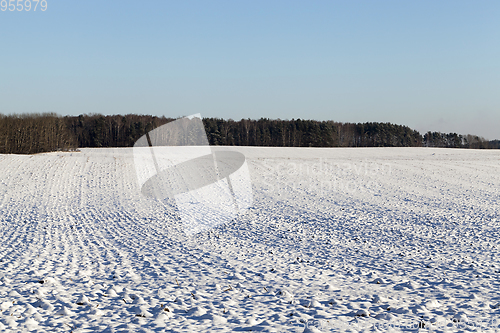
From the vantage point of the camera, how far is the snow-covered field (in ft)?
19.1

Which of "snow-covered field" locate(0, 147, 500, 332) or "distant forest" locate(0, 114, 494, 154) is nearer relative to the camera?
"snow-covered field" locate(0, 147, 500, 332)

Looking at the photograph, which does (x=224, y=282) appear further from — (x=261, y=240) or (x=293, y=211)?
(x=293, y=211)

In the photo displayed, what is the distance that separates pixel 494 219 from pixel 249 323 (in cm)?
1605

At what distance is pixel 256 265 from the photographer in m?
9.56

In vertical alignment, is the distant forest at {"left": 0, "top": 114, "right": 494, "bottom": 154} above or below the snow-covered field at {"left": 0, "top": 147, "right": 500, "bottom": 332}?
above

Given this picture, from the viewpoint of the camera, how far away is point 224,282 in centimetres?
797

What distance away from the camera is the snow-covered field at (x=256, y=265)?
19.1 ft

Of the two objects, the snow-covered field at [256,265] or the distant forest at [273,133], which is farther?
the distant forest at [273,133]

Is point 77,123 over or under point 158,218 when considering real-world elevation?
over

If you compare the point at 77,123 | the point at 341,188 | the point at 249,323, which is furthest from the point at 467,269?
the point at 77,123

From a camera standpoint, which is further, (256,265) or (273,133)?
(273,133)

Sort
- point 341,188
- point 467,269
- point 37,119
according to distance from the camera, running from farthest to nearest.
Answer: point 37,119 < point 341,188 < point 467,269

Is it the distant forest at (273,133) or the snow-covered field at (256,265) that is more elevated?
the distant forest at (273,133)

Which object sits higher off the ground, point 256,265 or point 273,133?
point 273,133
